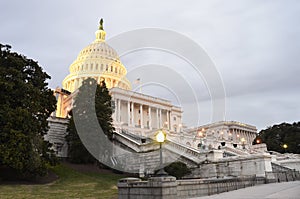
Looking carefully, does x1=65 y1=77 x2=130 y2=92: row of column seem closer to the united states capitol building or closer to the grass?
the united states capitol building

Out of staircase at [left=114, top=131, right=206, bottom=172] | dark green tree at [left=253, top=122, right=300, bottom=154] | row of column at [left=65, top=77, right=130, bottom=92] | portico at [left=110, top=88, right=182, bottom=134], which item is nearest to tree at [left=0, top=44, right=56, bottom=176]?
staircase at [left=114, top=131, right=206, bottom=172]

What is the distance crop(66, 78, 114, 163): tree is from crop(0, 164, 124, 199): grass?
90.1 inches

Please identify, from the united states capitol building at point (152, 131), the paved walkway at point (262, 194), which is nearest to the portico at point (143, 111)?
the united states capitol building at point (152, 131)

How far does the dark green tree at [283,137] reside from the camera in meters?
58.2

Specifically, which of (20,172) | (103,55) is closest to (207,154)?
(20,172)

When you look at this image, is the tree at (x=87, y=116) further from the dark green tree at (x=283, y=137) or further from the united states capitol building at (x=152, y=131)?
the dark green tree at (x=283, y=137)

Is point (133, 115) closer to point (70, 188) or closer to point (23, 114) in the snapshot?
point (23, 114)

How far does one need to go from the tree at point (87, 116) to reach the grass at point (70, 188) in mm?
2290

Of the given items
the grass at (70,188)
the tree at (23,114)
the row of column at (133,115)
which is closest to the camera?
the grass at (70,188)

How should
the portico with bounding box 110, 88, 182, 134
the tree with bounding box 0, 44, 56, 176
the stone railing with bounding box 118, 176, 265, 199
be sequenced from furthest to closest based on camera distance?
the portico with bounding box 110, 88, 182, 134
the tree with bounding box 0, 44, 56, 176
the stone railing with bounding box 118, 176, 265, 199

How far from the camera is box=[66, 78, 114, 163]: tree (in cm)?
2808

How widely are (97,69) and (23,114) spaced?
66.9 meters

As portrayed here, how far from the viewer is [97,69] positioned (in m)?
85.7

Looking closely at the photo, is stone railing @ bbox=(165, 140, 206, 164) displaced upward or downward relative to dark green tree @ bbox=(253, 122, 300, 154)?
downward
